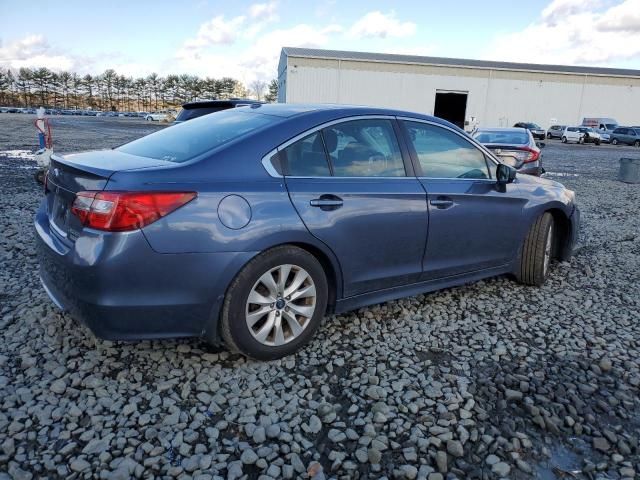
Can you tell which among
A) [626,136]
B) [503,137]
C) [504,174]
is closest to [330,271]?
[504,174]

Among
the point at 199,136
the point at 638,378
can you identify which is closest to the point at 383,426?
the point at 638,378

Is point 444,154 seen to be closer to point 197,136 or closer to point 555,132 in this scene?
point 197,136

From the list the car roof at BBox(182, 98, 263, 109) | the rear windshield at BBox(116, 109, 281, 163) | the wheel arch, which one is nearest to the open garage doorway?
the car roof at BBox(182, 98, 263, 109)

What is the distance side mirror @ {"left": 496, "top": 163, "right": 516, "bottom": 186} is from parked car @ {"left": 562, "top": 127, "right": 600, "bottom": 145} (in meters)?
40.7

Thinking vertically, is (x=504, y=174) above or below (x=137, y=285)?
above

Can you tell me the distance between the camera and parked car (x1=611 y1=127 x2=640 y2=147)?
3784 centimetres

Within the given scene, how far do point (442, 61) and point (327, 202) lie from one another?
52.0 m

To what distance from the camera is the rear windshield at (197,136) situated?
316 cm

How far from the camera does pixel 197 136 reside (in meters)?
3.41

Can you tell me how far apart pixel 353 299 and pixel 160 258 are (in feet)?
4.53

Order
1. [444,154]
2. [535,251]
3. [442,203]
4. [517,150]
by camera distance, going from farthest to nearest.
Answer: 1. [517,150]
2. [535,251]
3. [444,154]
4. [442,203]

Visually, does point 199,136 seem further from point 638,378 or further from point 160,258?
point 638,378

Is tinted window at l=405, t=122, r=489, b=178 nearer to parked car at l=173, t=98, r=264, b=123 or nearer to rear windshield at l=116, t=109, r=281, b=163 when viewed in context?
rear windshield at l=116, t=109, r=281, b=163

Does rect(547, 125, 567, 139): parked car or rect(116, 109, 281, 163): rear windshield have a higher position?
rect(547, 125, 567, 139): parked car
